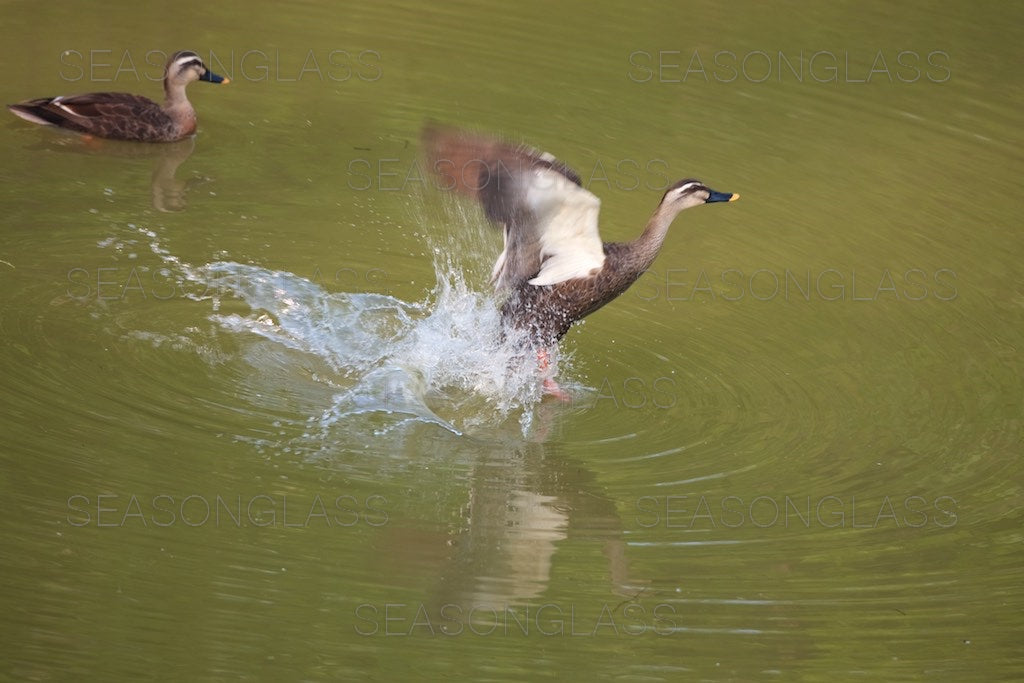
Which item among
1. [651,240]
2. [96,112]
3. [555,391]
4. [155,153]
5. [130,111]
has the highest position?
[130,111]

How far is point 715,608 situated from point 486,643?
0.96 meters

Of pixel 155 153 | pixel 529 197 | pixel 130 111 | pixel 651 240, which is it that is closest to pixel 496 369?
pixel 651 240

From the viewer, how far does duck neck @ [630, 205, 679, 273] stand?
25.4ft

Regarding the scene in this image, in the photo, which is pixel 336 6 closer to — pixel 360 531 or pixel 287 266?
pixel 287 266

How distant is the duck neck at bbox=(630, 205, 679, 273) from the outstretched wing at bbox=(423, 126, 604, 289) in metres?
0.27

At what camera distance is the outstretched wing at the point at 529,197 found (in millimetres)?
6758

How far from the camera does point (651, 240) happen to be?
7.77 metres

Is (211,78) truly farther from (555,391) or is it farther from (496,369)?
(555,391)

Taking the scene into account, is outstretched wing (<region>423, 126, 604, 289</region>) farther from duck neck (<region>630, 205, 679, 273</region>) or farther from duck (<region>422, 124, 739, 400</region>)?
duck neck (<region>630, 205, 679, 273</region>)

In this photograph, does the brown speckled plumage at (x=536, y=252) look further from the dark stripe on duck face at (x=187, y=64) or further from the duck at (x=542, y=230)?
the dark stripe on duck face at (x=187, y=64)

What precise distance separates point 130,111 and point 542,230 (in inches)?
157

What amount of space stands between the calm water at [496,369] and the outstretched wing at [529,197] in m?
0.65

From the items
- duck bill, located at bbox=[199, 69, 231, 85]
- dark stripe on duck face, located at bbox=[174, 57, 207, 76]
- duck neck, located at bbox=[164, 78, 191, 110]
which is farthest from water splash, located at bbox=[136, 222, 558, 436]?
duck bill, located at bbox=[199, 69, 231, 85]

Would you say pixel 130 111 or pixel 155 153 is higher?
pixel 130 111
